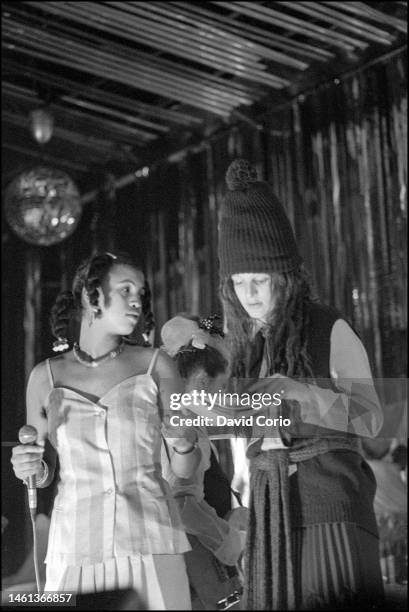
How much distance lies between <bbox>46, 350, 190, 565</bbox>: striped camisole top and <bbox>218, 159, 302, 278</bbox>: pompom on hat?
0.29 m

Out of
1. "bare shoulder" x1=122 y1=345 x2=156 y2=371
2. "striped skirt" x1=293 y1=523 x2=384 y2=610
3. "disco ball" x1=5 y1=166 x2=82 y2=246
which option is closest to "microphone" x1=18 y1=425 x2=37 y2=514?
"bare shoulder" x1=122 y1=345 x2=156 y2=371

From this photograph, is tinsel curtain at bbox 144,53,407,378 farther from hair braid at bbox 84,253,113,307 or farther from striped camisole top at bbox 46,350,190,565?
striped camisole top at bbox 46,350,190,565

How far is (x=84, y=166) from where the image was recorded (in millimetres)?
5746

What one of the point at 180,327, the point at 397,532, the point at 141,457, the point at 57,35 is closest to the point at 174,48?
the point at 57,35

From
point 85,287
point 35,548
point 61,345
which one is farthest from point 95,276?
point 35,548

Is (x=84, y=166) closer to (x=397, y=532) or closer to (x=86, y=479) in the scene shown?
(x=397, y=532)

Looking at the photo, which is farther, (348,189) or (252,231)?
(348,189)

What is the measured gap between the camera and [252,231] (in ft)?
6.40

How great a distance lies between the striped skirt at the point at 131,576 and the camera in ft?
5.84

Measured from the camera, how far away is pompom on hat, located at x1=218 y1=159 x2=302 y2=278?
1.93 meters

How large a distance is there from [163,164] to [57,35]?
41.5 inches

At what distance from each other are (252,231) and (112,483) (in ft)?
1.78

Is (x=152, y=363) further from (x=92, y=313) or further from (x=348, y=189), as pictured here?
(x=348, y=189)

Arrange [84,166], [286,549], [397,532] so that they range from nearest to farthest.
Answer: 1. [286,549]
2. [397,532]
3. [84,166]
